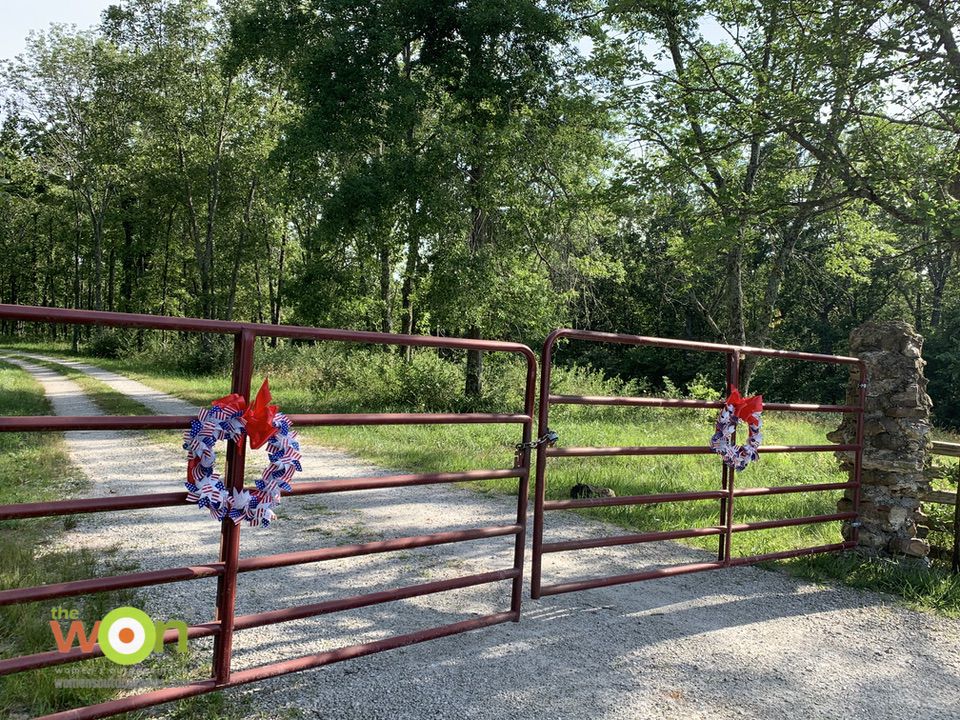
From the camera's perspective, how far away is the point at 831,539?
20.4 ft

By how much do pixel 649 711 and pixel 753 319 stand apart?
32344mm

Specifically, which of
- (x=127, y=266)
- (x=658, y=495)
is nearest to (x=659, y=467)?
(x=658, y=495)

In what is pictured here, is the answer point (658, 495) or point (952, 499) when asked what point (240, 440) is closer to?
point (658, 495)

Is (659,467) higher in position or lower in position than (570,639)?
higher

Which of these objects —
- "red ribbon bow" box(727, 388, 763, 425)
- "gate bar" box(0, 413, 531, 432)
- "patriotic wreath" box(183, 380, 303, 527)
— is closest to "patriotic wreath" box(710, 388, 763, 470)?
"red ribbon bow" box(727, 388, 763, 425)

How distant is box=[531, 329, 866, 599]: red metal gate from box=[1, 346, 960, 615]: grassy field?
2.05 feet

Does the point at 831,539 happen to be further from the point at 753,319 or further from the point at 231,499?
the point at 753,319

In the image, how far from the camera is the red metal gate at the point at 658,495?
13.3 feet

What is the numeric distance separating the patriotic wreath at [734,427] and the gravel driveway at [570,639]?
36.6 inches

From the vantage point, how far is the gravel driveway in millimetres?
3137

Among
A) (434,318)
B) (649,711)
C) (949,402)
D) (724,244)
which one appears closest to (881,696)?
(649,711)

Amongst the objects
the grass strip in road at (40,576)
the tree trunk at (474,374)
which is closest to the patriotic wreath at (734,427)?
the grass strip in road at (40,576)

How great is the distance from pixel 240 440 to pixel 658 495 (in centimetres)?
275

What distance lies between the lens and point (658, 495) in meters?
4.51
